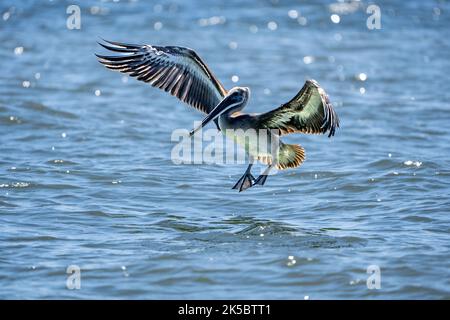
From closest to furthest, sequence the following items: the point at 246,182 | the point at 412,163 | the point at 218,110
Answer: the point at 218,110, the point at 246,182, the point at 412,163

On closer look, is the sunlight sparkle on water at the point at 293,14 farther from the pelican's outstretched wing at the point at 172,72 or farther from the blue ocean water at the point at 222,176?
the pelican's outstretched wing at the point at 172,72

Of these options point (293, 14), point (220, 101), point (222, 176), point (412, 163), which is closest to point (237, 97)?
point (220, 101)

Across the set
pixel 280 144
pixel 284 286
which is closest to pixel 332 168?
pixel 280 144

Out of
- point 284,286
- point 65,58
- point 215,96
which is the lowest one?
point 284,286

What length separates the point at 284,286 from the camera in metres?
6.29

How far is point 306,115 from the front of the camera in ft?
24.2

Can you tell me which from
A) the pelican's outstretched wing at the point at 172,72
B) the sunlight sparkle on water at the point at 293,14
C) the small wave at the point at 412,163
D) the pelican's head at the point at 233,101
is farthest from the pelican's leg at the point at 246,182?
the sunlight sparkle on water at the point at 293,14

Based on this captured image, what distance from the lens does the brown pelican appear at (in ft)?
24.1

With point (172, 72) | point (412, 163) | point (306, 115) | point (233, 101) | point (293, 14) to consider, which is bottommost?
point (412, 163)

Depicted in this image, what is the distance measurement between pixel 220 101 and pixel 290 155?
2.55ft

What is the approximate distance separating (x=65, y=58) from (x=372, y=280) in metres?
9.54

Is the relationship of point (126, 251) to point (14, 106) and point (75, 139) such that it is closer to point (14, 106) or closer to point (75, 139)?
point (75, 139)

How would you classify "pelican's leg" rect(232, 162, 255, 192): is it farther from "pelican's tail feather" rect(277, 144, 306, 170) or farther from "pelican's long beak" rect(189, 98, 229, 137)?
"pelican's long beak" rect(189, 98, 229, 137)

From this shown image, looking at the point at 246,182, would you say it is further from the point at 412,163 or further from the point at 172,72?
the point at 412,163
